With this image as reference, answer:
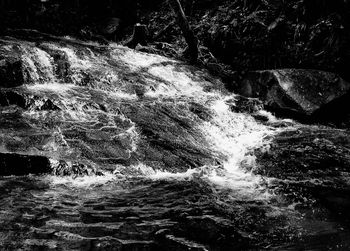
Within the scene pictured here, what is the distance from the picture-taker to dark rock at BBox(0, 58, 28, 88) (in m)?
7.57

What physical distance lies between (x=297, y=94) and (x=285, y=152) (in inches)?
105

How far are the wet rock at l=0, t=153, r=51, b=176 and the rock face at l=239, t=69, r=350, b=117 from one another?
582 centimetres

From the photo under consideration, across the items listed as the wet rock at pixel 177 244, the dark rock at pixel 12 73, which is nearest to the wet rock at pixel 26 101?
the dark rock at pixel 12 73

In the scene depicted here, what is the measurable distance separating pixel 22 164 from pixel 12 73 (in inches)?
144

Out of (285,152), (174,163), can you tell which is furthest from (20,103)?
(285,152)

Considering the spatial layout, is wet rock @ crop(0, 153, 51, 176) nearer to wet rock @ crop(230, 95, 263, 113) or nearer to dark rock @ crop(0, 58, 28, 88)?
dark rock @ crop(0, 58, 28, 88)

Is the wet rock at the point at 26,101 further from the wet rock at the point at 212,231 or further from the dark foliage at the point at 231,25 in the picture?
the dark foliage at the point at 231,25

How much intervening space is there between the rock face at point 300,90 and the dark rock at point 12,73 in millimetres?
5947

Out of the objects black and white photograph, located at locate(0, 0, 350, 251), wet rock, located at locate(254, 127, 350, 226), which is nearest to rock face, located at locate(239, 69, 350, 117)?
black and white photograph, located at locate(0, 0, 350, 251)

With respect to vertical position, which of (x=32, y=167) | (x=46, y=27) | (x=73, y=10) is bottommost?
(x=32, y=167)

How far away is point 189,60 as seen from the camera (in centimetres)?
1199

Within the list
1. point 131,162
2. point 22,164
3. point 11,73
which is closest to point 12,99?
point 11,73

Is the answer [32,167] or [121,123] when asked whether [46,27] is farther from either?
[32,167]

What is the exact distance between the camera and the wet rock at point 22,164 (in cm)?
485
